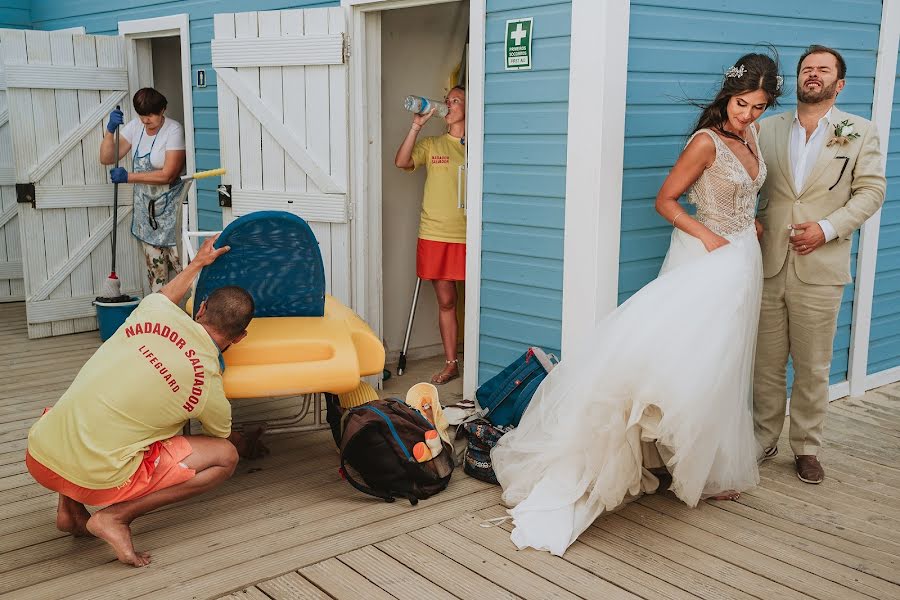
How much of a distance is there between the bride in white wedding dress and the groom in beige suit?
203 millimetres

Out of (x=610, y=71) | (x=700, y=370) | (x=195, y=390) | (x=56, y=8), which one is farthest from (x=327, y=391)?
(x=56, y=8)

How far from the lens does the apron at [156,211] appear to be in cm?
585

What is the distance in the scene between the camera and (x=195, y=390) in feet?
9.96

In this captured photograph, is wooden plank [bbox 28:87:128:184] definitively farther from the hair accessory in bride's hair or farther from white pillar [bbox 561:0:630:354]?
the hair accessory in bride's hair

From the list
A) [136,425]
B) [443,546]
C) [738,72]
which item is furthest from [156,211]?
[738,72]

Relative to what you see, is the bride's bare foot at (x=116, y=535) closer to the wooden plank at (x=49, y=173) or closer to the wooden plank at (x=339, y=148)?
the wooden plank at (x=339, y=148)

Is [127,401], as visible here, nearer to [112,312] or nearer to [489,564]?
[489,564]

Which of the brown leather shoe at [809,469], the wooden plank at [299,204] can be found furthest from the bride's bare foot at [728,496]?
the wooden plank at [299,204]

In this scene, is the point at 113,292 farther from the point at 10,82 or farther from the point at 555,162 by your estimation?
the point at 555,162

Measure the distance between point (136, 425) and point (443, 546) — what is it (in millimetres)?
1112

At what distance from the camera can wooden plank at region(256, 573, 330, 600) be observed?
9.11ft

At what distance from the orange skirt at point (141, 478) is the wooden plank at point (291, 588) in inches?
19.4

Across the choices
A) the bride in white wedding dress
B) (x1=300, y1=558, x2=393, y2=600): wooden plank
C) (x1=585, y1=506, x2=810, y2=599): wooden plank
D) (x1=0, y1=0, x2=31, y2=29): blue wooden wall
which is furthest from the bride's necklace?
(x1=0, y1=0, x2=31, y2=29): blue wooden wall

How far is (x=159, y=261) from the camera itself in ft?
19.5
